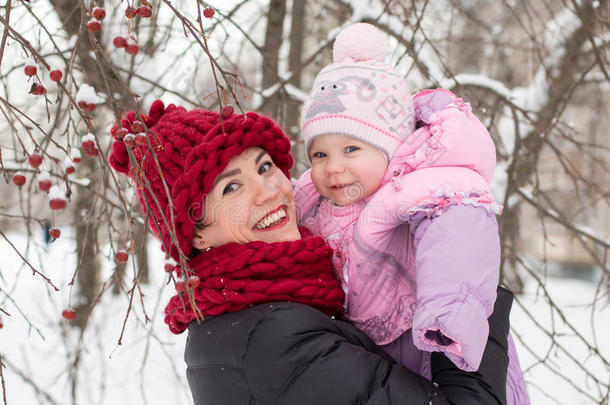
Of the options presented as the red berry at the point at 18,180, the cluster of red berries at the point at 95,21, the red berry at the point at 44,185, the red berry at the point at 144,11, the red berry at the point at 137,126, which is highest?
the red berry at the point at 144,11

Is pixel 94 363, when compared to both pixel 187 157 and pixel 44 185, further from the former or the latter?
pixel 44 185

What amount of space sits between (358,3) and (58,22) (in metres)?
1.73

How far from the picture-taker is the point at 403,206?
55.4 inches

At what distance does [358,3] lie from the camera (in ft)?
10.3

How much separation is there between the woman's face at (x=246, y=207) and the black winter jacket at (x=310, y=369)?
0.71 feet

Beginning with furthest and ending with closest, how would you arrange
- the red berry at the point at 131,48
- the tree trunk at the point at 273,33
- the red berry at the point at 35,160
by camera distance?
the tree trunk at the point at 273,33 → the red berry at the point at 131,48 → the red berry at the point at 35,160

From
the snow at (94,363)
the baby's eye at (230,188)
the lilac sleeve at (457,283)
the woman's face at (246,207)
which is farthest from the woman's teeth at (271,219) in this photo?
the snow at (94,363)

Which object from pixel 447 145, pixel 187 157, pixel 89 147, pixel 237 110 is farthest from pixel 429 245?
pixel 237 110

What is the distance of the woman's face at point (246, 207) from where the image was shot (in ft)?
4.86

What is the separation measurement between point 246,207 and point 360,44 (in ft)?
1.94

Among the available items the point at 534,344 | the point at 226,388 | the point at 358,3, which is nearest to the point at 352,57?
the point at 226,388

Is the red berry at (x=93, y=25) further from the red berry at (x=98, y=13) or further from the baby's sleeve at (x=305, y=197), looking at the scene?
the baby's sleeve at (x=305, y=197)

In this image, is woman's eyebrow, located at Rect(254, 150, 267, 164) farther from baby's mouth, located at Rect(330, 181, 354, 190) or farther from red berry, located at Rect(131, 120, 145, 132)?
red berry, located at Rect(131, 120, 145, 132)

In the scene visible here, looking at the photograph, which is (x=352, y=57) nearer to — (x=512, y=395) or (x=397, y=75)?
(x=397, y=75)
